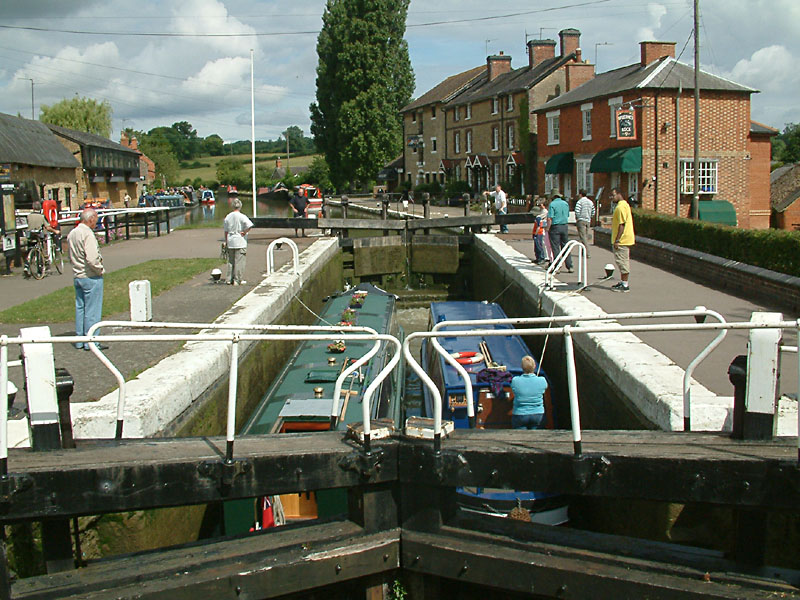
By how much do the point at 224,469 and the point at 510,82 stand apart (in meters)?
45.4

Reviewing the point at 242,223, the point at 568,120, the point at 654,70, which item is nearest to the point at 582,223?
the point at 242,223

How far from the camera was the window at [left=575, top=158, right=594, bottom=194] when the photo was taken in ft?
116

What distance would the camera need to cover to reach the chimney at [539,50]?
150ft

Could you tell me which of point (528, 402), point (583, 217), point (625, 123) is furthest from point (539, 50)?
point (528, 402)

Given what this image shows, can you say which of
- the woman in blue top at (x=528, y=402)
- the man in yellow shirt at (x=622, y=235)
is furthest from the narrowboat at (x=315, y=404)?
the man in yellow shirt at (x=622, y=235)

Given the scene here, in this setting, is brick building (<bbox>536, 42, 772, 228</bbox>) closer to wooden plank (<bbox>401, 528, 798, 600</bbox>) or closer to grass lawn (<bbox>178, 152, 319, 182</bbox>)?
wooden plank (<bbox>401, 528, 798, 600</bbox>)

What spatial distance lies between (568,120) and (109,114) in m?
44.6

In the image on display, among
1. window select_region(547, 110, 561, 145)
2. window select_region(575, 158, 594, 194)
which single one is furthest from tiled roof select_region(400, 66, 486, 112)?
window select_region(575, 158, 594, 194)

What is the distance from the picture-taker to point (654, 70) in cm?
3177

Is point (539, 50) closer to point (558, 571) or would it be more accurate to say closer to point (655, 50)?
point (655, 50)

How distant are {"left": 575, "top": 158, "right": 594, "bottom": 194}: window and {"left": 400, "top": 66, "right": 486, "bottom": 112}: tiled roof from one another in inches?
788

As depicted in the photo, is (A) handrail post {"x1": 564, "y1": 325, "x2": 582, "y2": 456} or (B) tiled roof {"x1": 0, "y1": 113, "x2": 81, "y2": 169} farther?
(B) tiled roof {"x1": 0, "y1": 113, "x2": 81, "y2": 169}

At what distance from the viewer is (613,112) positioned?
33312 millimetres

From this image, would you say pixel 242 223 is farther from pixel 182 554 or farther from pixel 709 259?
pixel 182 554
